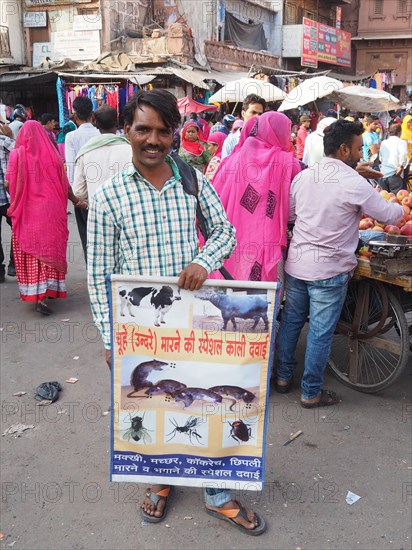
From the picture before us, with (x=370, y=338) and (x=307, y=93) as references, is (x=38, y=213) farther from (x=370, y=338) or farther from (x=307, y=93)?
(x=307, y=93)

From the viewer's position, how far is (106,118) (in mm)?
4727

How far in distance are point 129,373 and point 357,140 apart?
2014mm

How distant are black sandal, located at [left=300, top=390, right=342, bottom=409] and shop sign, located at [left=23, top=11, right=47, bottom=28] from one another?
57.0ft

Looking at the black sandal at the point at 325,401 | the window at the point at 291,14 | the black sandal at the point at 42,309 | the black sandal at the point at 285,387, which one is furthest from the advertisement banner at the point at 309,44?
the black sandal at the point at 325,401

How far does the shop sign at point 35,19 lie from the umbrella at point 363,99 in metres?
9.94

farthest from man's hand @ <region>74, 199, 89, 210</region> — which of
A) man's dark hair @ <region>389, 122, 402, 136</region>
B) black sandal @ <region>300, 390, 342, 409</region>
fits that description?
man's dark hair @ <region>389, 122, 402, 136</region>

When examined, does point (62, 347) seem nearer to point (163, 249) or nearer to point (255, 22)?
point (163, 249)

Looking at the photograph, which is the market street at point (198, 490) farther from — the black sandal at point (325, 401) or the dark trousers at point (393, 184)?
the dark trousers at point (393, 184)

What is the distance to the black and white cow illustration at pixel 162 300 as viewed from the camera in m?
2.10

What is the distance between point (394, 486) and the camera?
2793 millimetres

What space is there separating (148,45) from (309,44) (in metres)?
12.1

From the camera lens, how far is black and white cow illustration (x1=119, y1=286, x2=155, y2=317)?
2.09 metres

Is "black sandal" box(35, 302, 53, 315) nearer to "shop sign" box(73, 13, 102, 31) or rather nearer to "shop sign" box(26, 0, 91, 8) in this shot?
"shop sign" box(73, 13, 102, 31)

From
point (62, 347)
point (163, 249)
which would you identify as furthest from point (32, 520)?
point (62, 347)
